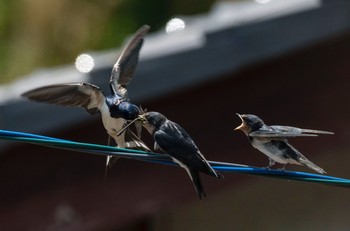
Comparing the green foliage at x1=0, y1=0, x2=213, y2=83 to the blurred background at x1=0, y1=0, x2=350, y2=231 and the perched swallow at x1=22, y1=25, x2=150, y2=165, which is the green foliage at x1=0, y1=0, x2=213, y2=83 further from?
the perched swallow at x1=22, y1=25, x2=150, y2=165

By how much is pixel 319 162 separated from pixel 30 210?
1.39 m

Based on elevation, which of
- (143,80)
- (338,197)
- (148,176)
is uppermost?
(143,80)

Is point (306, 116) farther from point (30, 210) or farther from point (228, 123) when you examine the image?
point (30, 210)

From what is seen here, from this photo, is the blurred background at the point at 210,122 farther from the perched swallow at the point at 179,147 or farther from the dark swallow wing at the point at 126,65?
the perched swallow at the point at 179,147

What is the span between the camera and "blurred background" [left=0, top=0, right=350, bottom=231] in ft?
15.4

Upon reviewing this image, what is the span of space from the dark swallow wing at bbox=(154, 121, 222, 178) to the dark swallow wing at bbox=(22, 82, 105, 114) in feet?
1.08

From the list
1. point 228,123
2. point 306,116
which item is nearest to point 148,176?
point 228,123

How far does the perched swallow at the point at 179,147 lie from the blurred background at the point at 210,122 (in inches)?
45.4

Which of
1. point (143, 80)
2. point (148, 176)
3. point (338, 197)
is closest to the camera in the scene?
point (143, 80)

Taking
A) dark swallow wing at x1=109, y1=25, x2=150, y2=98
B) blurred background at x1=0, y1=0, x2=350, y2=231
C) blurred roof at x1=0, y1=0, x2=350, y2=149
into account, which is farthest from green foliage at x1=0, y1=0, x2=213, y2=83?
dark swallow wing at x1=109, y1=25, x2=150, y2=98

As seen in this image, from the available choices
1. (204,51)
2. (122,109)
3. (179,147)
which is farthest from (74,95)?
(204,51)

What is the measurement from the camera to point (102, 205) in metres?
4.92

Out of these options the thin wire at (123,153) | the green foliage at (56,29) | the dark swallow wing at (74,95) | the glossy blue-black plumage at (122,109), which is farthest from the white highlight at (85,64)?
the green foliage at (56,29)

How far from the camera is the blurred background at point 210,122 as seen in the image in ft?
15.4
